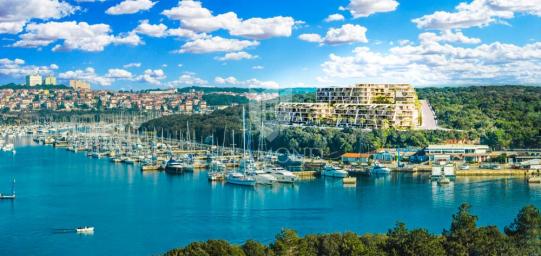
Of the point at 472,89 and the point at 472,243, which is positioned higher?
the point at 472,89

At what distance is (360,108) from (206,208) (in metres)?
11.5

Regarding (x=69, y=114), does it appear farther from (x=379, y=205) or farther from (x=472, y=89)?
(x=379, y=205)

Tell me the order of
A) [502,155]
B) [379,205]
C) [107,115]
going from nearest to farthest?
1. [379,205]
2. [502,155]
3. [107,115]

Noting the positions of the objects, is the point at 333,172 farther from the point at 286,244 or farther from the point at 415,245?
the point at 415,245

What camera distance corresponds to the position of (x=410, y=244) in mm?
6941

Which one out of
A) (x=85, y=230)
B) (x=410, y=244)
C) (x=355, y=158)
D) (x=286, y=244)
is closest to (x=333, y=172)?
(x=355, y=158)

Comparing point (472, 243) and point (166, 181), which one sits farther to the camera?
point (166, 181)

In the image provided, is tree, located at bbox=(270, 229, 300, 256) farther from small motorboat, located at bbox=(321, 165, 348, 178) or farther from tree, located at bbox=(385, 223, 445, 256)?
small motorboat, located at bbox=(321, 165, 348, 178)

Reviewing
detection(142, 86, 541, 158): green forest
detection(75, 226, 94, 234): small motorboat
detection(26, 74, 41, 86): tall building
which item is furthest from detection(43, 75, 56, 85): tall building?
detection(75, 226, 94, 234): small motorboat

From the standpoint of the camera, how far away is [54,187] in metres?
16.1

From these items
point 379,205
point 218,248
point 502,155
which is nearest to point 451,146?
point 502,155

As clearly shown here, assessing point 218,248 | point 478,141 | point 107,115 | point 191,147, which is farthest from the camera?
point 107,115

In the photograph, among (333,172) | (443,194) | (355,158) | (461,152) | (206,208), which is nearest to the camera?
(206,208)

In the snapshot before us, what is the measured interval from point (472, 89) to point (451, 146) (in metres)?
13.3
